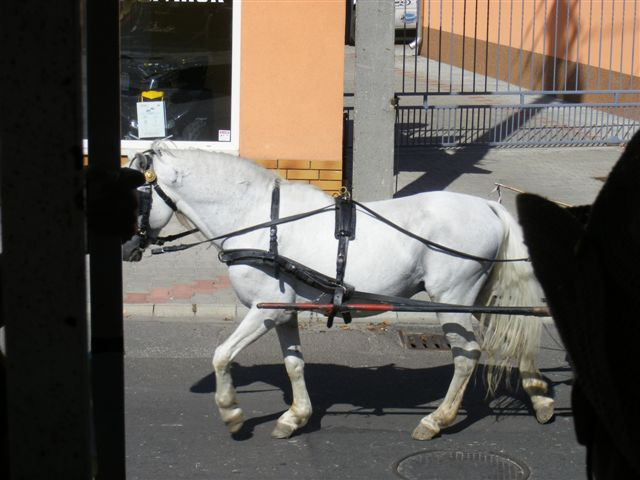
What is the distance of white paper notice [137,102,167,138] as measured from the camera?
36.9 feet

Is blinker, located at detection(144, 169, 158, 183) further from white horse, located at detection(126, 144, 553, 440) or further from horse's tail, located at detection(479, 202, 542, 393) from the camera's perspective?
horse's tail, located at detection(479, 202, 542, 393)

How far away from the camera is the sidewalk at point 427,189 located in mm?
8500

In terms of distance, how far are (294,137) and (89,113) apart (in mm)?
8870

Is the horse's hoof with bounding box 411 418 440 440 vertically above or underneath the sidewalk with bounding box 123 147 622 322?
underneath

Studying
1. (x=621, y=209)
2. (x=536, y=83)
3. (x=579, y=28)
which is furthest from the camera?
(x=536, y=83)

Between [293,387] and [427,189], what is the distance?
6.73 m

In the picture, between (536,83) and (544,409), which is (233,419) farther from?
(536,83)

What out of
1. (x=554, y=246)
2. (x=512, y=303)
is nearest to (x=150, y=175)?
(x=512, y=303)

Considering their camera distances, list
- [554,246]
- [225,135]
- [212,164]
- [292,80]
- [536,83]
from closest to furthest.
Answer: [554,246] < [212,164] < [292,80] < [225,135] < [536,83]

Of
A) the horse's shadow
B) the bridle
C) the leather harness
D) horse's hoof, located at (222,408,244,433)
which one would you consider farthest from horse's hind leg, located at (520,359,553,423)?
the bridle

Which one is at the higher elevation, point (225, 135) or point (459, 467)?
point (225, 135)

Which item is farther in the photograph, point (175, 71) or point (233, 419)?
point (175, 71)

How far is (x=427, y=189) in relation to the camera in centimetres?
1230

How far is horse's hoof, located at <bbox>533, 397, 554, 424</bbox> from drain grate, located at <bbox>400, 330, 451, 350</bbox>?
155 cm
